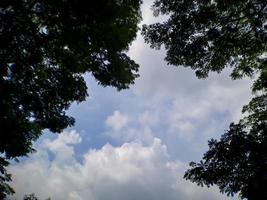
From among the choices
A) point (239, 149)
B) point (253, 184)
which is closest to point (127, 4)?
point (239, 149)

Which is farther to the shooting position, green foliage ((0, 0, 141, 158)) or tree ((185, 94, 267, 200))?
green foliage ((0, 0, 141, 158))

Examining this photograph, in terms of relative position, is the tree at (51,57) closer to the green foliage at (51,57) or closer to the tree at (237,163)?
the green foliage at (51,57)

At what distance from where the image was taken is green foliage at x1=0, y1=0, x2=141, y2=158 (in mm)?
10641

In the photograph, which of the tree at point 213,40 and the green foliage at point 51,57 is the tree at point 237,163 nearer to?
the tree at point 213,40

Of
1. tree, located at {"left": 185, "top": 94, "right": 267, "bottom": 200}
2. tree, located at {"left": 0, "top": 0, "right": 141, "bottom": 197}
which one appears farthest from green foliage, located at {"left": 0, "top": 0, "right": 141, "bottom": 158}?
tree, located at {"left": 185, "top": 94, "right": 267, "bottom": 200}

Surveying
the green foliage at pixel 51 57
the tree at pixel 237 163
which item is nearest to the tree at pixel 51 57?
the green foliage at pixel 51 57

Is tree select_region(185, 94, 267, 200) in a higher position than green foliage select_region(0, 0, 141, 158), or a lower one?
lower

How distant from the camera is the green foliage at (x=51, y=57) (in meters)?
10.6

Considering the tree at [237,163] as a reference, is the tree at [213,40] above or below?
above

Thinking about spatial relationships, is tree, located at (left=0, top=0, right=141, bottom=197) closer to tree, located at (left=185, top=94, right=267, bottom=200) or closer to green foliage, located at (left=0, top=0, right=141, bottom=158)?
green foliage, located at (left=0, top=0, right=141, bottom=158)

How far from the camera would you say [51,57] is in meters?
12.3

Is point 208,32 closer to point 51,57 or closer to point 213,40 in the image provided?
point 213,40

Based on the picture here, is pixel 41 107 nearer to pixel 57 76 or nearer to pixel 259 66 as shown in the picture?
pixel 57 76

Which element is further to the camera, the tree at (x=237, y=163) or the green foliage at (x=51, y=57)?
the green foliage at (x=51, y=57)
